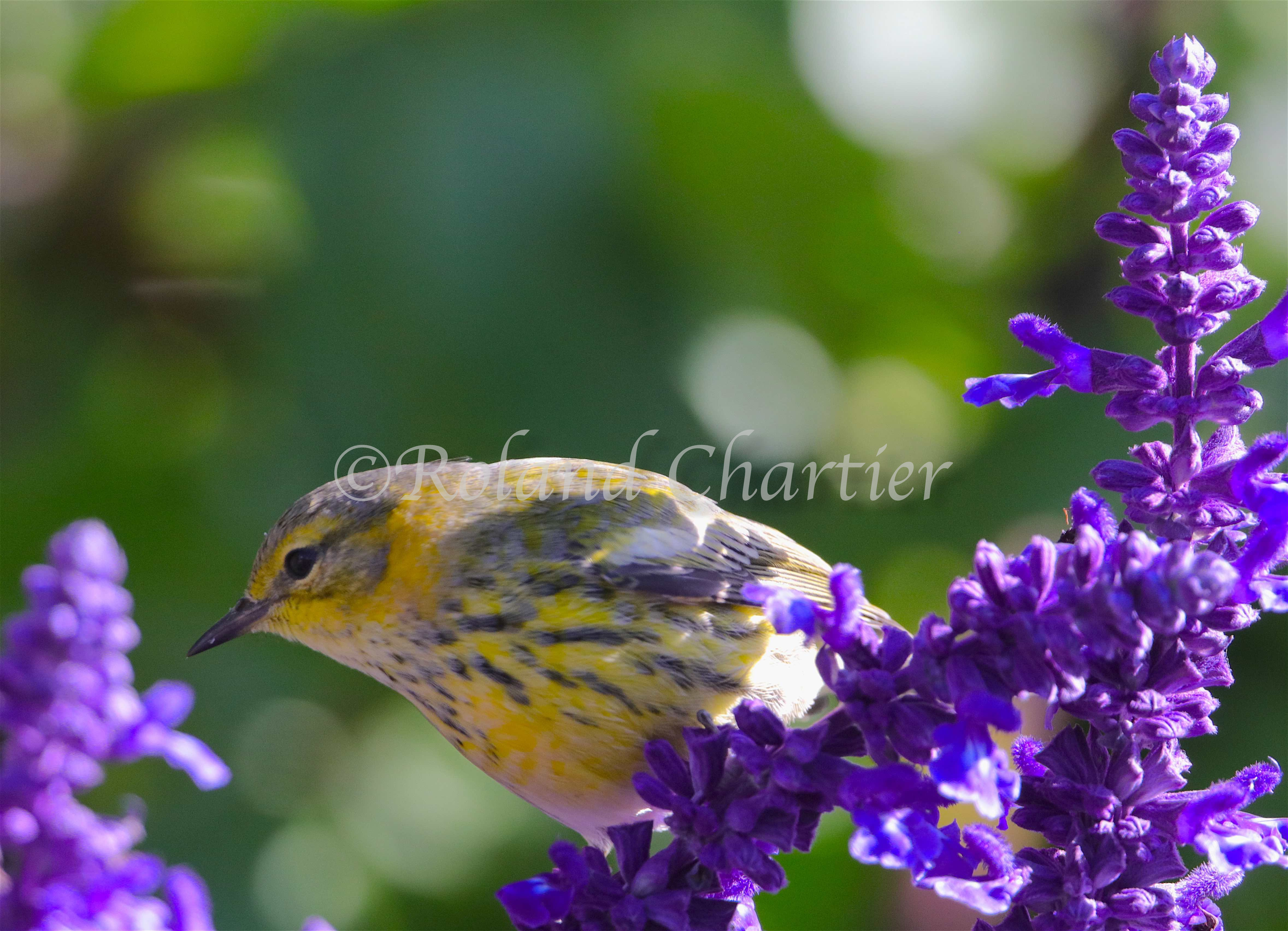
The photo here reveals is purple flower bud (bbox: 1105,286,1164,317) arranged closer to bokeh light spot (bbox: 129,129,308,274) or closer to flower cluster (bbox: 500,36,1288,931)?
flower cluster (bbox: 500,36,1288,931)

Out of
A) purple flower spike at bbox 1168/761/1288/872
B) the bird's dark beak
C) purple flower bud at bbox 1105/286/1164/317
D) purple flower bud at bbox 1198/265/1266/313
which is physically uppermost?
purple flower bud at bbox 1198/265/1266/313

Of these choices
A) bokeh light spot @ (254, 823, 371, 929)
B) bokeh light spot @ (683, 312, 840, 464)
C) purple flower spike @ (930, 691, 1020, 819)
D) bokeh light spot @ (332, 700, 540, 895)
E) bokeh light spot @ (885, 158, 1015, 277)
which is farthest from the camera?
bokeh light spot @ (885, 158, 1015, 277)

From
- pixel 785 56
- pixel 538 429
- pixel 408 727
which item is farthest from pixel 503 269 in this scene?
pixel 408 727

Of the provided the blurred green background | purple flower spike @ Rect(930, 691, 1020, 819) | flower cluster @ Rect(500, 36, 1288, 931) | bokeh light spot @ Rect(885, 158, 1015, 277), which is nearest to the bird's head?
the blurred green background

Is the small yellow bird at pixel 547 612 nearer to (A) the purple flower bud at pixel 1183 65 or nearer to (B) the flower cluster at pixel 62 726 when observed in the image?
(B) the flower cluster at pixel 62 726

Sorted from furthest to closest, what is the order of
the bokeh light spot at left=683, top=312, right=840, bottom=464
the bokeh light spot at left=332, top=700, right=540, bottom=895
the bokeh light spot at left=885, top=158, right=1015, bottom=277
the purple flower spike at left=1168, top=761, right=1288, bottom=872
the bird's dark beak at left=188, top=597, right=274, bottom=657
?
1. the bokeh light spot at left=885, top=158, right=1015, bottom=277
2. the bokeh light spot at left=683, top=312, right=840, bottom=464
3. the bokeh light spot at left=332, top=700, right=540, bottom=895
4. the bird's dark beak at left=188, top=597, right=274, bottom=657
5. the purple flower spike at left=1168, top=761, right=1288, bottom=872

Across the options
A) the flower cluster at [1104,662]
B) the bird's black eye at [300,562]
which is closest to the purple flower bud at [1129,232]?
the flower cluster at [1104,662]

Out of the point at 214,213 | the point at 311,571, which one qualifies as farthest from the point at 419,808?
the point at 214,213

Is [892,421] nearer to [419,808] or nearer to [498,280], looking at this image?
[498,280]
